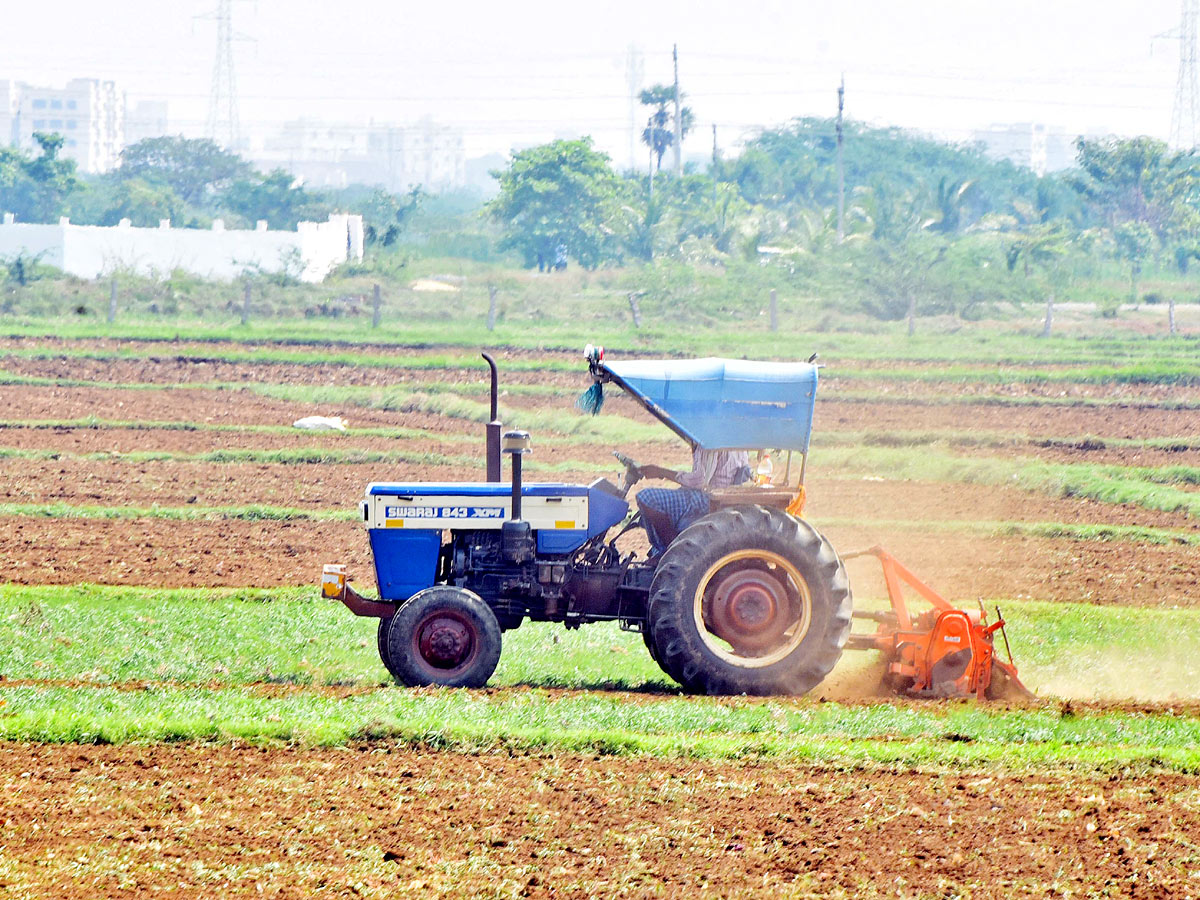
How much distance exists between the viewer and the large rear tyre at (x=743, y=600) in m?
9.82

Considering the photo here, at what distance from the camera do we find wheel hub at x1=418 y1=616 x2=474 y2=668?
32.9 ft

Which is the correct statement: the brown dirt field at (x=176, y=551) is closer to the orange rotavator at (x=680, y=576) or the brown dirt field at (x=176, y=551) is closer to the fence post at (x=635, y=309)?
the orange rotavator at (x=680, y=576)

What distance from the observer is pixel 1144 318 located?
48.7 meters

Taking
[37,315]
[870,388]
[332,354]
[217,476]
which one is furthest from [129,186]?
[217,476]

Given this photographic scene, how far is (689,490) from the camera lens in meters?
10.3

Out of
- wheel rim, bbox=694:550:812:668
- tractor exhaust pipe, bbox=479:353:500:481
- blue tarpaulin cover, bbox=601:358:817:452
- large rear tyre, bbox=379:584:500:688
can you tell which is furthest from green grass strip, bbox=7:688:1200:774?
blue tarpaulin cover, bbox=601:358:817:452

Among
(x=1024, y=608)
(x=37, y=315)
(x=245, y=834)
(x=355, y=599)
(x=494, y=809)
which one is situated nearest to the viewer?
(x=245, y=834)

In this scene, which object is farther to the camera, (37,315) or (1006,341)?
(37,315)

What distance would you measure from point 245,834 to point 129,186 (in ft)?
247

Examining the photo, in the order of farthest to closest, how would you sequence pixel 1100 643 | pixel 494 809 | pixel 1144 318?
1. pixel 1144 318
2. pixel 1100 643
3. pixel 494 809

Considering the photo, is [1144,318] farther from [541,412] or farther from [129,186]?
[129,186]

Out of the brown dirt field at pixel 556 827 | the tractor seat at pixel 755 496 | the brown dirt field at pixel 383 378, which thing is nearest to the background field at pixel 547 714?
the brown dirt field at pixel 556 827

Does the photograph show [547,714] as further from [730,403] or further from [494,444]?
[730,403]

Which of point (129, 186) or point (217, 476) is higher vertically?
point (129, 186)
